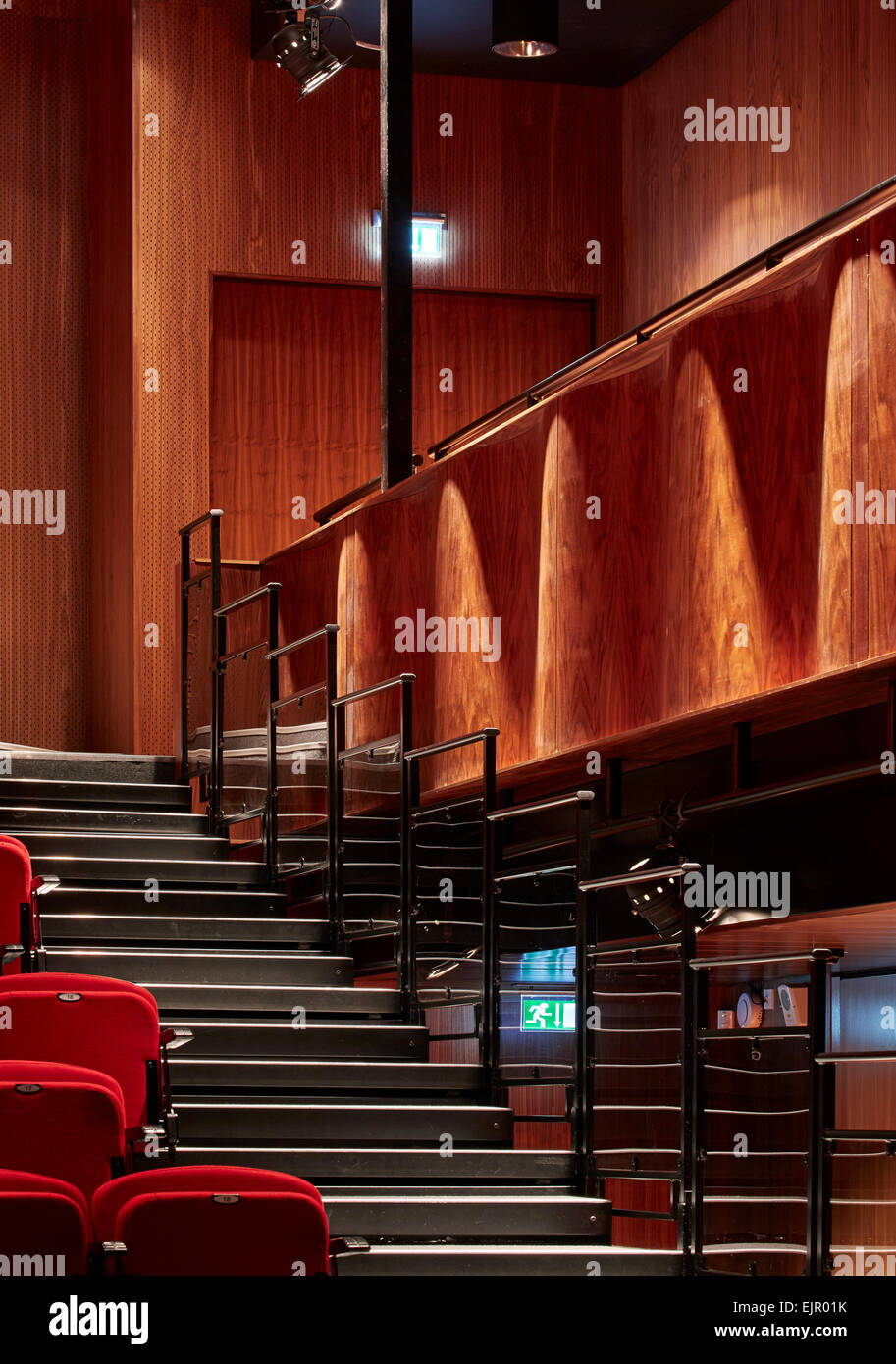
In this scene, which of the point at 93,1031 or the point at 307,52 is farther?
the point at 307,52

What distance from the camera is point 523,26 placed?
25.9 ft

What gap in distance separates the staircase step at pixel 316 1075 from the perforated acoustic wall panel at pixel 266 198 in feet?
12.4

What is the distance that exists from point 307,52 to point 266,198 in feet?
Result: 3.83

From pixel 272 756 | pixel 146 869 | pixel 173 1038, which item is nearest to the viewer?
pixel 173 1038

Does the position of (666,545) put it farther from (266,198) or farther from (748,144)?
(266,198)

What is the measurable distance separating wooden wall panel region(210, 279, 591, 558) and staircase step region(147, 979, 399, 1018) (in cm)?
394

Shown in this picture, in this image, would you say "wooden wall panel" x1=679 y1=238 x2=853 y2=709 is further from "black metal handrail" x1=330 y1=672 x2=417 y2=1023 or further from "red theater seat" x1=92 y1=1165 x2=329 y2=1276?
"red theater seat" x1=92 y1=1165 x2=329 y2=1276

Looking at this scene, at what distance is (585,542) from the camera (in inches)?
256

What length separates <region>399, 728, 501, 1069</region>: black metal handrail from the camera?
621cm

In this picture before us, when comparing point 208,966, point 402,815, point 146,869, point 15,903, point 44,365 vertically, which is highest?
point 44,365

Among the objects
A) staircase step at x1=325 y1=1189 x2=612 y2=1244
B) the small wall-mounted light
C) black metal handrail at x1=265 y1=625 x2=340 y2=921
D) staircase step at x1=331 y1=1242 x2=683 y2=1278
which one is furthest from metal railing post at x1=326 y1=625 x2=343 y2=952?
the small wall-mounted light

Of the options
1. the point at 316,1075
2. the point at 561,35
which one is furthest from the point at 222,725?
the point at 561,35

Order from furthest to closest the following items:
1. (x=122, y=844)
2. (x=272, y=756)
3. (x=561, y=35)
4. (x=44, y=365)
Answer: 1. (x=44, y=365)
2. (x=561, y=35)
3. (x=272, y=756)
4. (x=122, y=844)
